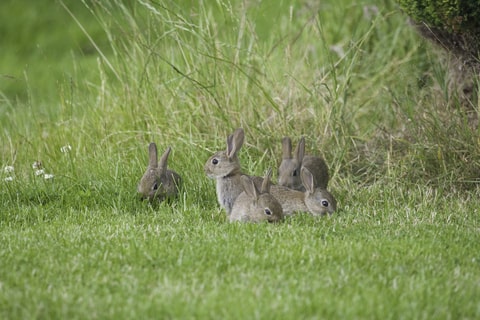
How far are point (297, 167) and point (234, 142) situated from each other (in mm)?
732

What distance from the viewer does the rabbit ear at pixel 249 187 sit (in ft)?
21.2

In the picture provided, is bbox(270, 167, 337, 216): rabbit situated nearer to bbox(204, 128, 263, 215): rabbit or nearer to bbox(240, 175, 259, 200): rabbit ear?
bbox(204, 128, 263, 215): rabbit

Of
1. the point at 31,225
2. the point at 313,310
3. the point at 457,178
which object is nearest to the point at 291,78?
the point at 457,178

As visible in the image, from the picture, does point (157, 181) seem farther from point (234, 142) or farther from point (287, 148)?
point (287, 148)

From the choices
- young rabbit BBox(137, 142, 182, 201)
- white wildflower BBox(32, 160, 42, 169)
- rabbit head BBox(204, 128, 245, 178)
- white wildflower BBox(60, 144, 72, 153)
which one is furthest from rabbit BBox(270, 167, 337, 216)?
white wildflower BBox(32, 160, 42, 169)

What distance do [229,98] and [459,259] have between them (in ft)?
12.9

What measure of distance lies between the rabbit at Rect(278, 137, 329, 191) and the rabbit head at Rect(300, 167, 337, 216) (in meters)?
0.35

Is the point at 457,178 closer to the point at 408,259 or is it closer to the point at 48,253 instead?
the point at 408,259

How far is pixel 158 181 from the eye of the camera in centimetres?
716

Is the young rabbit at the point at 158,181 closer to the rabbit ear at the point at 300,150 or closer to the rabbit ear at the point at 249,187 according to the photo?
the rabbit ear at the point at 249,187

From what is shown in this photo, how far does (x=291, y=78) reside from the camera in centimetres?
878

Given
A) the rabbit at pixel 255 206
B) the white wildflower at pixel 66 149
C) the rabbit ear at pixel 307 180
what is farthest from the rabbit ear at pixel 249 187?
the white wildflower at pixel 66 149

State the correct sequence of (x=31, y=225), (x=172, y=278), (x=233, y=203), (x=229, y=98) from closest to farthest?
1. (x=172, y=278)
2. (x=31, y=225)
3. (x=233, y=203)
4. (x=229, y=98)

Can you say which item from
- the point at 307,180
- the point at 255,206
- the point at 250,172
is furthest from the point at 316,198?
the point at 250,172
